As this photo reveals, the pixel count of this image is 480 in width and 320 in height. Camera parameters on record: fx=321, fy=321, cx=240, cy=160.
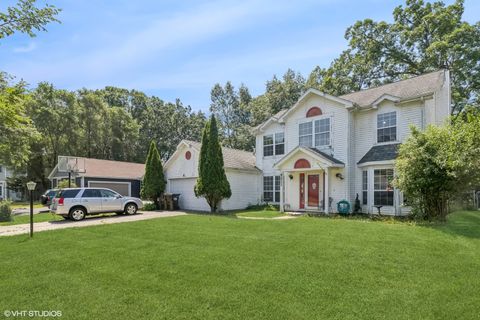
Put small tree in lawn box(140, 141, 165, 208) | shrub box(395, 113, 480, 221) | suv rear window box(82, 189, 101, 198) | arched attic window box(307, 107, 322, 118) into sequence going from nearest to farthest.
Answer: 1. shrub box(395, 113, 480, 221)
2. suv rear window box(82, 189, 101, 198)
3. arched attic window box(307, 107, 322, 118)
4. small tree in lawn box(140, 141, 165, 208)

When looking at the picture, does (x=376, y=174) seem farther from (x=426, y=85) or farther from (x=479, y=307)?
(x=479, y=307)

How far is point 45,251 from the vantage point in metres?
8.47

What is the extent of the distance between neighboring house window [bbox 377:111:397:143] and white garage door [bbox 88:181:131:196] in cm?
2231

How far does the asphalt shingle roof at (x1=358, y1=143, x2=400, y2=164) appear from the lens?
15.3 m

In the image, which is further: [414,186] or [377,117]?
[377,117]

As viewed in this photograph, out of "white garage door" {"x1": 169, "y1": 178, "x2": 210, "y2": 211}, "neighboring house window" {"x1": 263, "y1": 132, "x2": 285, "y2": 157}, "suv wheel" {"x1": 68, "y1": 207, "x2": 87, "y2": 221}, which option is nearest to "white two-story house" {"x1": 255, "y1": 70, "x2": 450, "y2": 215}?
"neighboring house window" {"x1": 263, "y1": 132, "x2": 285, "y2": 157}

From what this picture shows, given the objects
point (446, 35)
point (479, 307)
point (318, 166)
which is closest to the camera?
point (479, 307)

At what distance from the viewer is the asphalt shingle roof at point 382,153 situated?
50.3ft

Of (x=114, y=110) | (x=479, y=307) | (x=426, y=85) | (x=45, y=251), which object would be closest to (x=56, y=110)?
(x=114, y=110)

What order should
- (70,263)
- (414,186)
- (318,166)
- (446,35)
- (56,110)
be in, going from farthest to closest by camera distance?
(56,110) → (446,35) → (318,166) → (414,186) → (70,263)

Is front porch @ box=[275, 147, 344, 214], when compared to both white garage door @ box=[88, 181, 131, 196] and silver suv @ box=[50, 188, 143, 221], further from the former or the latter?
white garage door @ box=[88, 181, 131, 196]

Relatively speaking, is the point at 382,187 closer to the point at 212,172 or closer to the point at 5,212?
the point at 212,172

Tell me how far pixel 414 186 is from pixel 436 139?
1952mm

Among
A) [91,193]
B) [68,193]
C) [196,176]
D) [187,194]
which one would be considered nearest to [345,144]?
[196,176]
